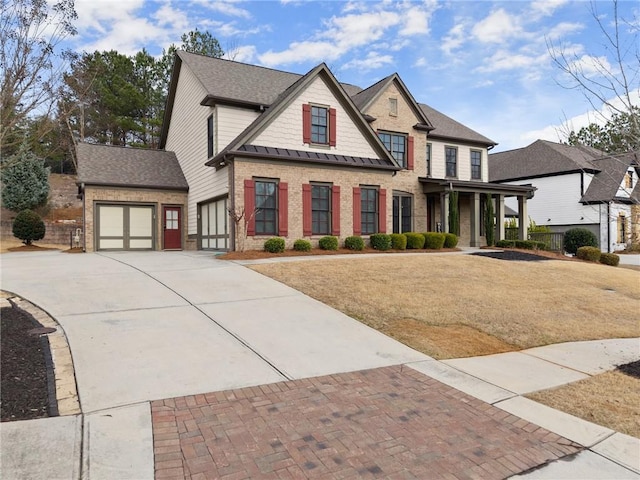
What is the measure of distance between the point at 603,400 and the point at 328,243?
39.0 ft

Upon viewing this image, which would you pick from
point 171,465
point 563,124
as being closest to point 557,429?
point 171,465

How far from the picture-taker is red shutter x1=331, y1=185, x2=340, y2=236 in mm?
16578

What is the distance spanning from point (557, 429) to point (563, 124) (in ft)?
14.7

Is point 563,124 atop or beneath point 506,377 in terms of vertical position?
atop

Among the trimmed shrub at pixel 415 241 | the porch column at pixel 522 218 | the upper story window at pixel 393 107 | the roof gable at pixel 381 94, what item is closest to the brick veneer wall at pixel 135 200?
the roof gable at pixel 381 94

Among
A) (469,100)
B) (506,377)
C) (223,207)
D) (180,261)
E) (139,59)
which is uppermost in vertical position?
(139,59)

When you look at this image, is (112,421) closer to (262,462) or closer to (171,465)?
(171,465)

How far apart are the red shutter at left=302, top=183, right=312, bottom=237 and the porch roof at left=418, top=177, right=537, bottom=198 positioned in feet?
26.2

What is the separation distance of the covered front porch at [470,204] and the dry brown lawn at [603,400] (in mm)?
15988

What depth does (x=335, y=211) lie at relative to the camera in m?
16.6

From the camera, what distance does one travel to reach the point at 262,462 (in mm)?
3053

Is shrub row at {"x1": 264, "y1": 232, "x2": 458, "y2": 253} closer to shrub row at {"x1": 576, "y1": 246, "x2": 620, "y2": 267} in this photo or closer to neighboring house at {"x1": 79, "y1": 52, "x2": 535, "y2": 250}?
neighboring house at {"x1": 79, "y1": 52, "x2": 535, "y2": 250}

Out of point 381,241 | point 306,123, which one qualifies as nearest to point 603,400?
point 381,241

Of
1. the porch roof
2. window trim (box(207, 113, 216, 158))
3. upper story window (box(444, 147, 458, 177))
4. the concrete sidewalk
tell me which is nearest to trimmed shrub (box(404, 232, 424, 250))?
the porch roof
